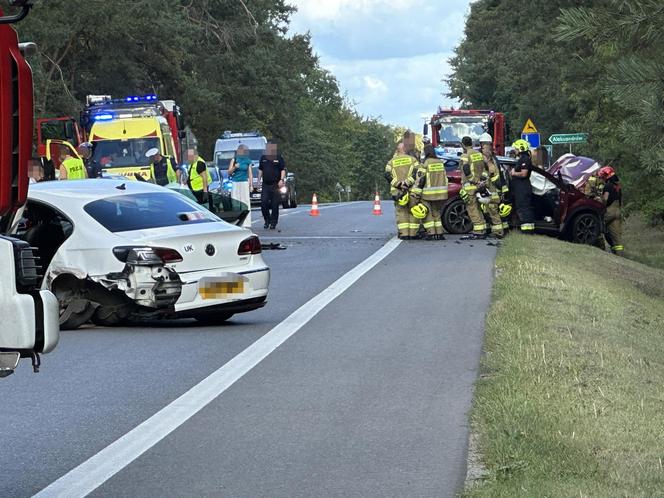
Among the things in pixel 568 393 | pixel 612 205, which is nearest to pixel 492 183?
pixel 612 205

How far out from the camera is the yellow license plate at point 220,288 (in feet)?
42.2

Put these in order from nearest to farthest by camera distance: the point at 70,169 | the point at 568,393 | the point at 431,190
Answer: the point at 568,393 < the point at 70,169 < the point at 431,190

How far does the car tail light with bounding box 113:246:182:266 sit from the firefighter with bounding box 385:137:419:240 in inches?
444

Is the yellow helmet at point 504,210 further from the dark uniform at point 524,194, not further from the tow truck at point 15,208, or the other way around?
the tow truck at point 15,208

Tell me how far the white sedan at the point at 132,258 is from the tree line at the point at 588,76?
3658 millimetres

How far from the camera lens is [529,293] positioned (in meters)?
15.3

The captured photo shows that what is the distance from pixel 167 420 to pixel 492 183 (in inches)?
624

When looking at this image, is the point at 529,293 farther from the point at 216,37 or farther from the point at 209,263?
the point at 216,37

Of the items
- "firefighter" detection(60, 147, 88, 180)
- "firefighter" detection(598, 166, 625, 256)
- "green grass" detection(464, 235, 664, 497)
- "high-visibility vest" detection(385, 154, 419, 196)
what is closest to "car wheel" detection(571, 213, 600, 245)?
"firefighter" detection(598, 166, 625, 256)

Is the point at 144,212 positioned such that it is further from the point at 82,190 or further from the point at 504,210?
the point at 504,210

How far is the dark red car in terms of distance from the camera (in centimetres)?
2453

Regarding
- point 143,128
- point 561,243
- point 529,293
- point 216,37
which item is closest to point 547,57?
point 216,37

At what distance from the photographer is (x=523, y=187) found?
78.8 ft

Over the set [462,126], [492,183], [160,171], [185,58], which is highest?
[185,58]
